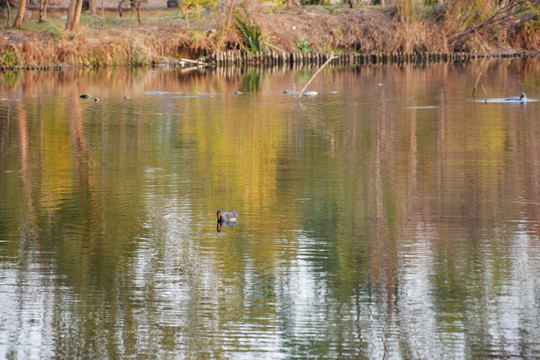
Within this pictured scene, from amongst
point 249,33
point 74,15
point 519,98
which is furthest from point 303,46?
point 519,98

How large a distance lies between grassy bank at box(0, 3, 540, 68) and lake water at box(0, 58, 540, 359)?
791 inches

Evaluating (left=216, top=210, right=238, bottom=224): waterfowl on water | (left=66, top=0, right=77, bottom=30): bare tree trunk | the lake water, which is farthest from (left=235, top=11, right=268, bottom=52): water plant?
(left=216, top=210, right=238, bottom=224): waterfowl on water

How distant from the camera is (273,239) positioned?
9.92 m

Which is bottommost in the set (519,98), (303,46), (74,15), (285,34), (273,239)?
(273,239)

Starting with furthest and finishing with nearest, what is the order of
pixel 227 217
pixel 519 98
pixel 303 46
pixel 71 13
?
pixel 303 46 < pixel 71 13 < pixel 519 98 < pixel 227 217

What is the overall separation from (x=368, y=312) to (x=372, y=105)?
16981 mm

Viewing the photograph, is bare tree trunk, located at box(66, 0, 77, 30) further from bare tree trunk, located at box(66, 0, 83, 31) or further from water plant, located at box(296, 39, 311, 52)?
water plant, located at box(296, 39, 311, 52)

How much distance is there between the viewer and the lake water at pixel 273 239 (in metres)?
7.21

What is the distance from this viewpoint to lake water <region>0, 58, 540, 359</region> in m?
7.21

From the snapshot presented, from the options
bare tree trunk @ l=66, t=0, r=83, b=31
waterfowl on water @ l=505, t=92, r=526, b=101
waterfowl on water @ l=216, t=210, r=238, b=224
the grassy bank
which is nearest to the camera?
waterfowl on water @ l=216, t=210, r=238, b=224

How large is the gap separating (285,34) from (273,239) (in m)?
37.3

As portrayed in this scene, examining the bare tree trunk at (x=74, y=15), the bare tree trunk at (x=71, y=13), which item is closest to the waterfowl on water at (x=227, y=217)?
the bare tree trunk at (x=74, y=15)

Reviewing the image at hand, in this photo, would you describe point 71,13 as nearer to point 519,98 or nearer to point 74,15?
point 74,15

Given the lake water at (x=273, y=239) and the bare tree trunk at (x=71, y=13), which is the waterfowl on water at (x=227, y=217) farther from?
the bare tree trunk at (x=71, y=13)
